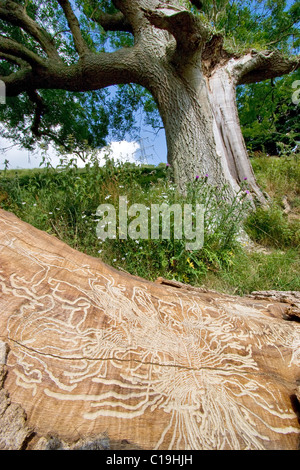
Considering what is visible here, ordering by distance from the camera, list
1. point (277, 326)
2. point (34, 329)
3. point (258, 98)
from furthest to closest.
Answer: point (258, 98) → point (277, 326) → point (34, 329)

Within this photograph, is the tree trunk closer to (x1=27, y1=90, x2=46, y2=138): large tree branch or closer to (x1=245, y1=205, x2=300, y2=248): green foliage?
(x1=245, y1=205, x2=300, y2=248): green foliage

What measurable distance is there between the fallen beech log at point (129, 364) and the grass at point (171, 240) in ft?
4.68

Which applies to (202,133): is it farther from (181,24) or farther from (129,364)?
(129,364)

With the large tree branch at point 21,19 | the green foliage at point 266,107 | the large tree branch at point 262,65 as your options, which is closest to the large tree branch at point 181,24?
the large tree branch at point 262,65

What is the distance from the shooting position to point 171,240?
9.40ft

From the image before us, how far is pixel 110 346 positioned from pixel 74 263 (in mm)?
534

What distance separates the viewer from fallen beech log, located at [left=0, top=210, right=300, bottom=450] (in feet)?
2.54

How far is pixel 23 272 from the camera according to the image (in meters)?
1.18

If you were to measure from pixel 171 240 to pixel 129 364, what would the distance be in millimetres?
1999

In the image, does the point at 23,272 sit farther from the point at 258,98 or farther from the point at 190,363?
the point at 258,98

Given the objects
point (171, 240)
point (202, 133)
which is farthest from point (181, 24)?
point (171, 240)

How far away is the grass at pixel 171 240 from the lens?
2.77 metres

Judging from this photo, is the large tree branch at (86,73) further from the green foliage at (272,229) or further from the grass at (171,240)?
the green foliage at (272,229)

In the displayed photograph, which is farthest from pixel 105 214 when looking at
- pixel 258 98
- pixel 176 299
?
pixel 258 98
